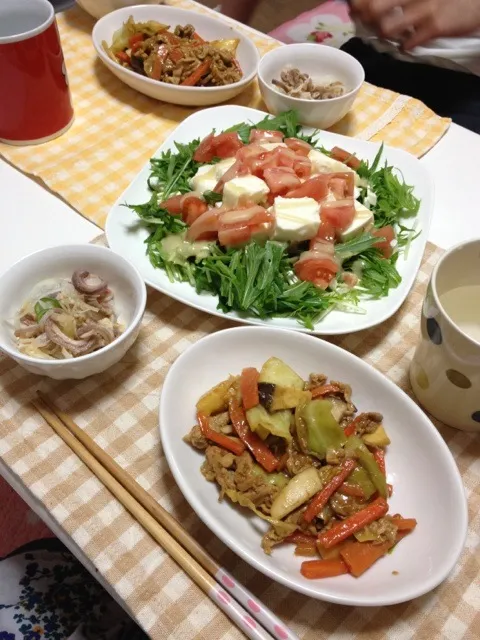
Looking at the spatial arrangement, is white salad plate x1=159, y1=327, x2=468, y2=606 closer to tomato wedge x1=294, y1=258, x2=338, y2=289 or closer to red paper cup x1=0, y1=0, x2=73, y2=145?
tomato wedge x1=294, y1=258, x2=338, y2=289

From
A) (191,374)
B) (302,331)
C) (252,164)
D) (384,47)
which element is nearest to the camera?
(191,374)

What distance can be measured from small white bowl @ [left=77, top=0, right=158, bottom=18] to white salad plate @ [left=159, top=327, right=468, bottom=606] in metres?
1.51

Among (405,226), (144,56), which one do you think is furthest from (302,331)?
(144,56)

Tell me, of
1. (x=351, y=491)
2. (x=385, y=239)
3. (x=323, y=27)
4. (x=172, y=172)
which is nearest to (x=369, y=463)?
(x=351, y=491)

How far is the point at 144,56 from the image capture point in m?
1.76

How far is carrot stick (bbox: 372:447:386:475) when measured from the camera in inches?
36.6

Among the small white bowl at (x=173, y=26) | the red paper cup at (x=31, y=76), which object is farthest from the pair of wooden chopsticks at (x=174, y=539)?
the small white bowl at (x=173, y=26)

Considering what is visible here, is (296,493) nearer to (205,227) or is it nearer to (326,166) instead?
(205,227)

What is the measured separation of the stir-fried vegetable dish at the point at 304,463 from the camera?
2.74 ft

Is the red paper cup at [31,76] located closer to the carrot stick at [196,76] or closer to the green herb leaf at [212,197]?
the carrot stick at [196,76]

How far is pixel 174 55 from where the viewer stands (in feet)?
5.71

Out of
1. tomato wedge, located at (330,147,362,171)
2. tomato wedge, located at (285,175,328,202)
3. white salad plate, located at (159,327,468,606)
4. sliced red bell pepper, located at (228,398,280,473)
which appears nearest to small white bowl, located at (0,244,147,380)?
white salad plate, located at (159,327,468,606)

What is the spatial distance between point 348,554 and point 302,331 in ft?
1.46

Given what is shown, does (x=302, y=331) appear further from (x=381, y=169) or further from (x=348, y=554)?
(x=381, y=169)
